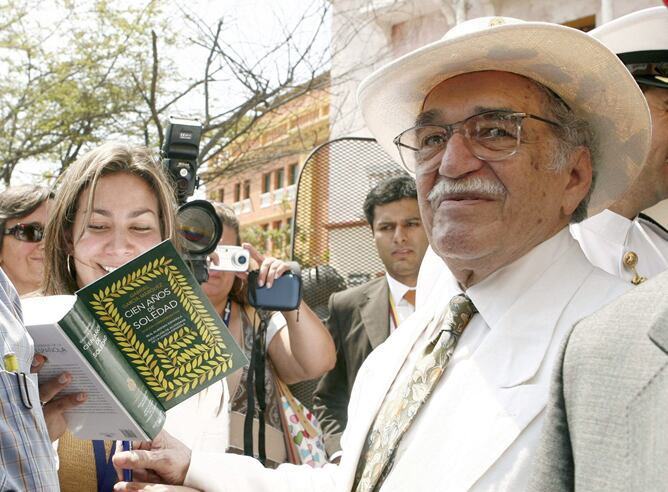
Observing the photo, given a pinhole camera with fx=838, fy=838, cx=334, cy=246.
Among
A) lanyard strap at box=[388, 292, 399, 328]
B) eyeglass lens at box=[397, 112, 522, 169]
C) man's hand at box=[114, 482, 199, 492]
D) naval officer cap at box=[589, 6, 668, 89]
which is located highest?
naval officer cap at box=[589, 6, 668, 89]

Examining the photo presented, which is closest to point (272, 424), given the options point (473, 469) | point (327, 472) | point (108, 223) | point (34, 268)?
point (327, 472)

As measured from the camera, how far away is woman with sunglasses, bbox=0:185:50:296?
406 centimetres

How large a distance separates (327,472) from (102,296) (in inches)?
33.3

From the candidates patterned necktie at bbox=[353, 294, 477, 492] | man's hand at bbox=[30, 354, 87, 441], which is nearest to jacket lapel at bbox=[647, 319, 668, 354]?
patterned necktie at bbox=[353, 294, 477, 492]

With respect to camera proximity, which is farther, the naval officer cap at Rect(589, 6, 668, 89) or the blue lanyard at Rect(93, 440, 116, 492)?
the naval officer cap at Rect(589, 6, 668, 89)

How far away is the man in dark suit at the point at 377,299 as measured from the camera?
372 cm

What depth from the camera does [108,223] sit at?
8.23 ft

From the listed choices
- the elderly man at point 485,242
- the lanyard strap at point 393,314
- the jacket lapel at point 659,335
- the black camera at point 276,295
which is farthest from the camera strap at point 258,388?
the jacket lapel at point 659,335

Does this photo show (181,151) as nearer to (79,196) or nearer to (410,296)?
(79,196)

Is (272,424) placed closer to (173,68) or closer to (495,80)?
(495,80)

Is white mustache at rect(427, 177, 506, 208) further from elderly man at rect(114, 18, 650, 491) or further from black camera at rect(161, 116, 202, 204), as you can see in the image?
black camera at rect(161, 116, 202, 204)

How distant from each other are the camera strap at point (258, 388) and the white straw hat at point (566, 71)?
3.59ft

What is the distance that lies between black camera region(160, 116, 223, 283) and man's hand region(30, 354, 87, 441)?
3.13ft

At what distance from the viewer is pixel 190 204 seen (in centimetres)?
284
